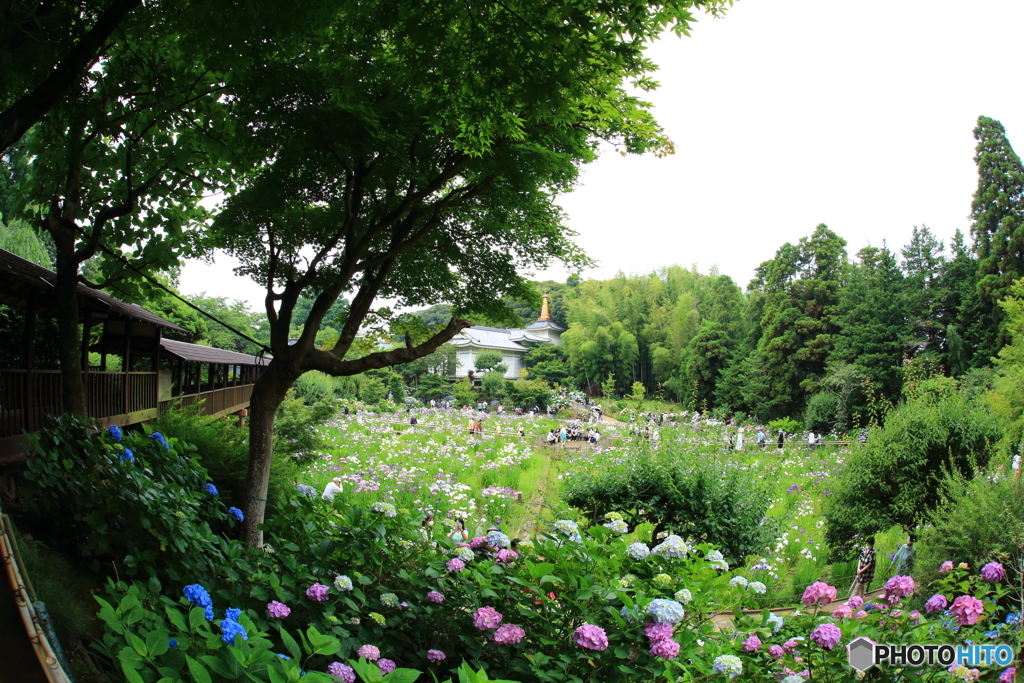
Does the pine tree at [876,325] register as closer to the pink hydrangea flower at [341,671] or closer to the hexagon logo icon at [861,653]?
the hexagon logo icon at [861,653]

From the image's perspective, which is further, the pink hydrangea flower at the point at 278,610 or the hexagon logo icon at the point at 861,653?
the hexagon logo icon at the point at 861,653

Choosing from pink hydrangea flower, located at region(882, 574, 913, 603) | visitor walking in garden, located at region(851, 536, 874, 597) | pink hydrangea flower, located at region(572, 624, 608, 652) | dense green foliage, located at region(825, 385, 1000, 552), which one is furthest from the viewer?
dense green foliage, located at region(825, 385, 1000, 552)

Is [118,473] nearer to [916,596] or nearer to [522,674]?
[522,674]

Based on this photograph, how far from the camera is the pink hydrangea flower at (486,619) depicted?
7.23ft

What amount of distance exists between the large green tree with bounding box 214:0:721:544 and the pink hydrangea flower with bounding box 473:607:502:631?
230 centimetres

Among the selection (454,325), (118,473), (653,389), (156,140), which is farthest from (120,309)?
(653,389)

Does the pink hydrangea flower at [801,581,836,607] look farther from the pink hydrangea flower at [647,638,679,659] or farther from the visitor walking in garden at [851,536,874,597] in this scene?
A: the visitor walking in garden at [851,536,874,597]

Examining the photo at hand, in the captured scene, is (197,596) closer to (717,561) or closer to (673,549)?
(673,549)

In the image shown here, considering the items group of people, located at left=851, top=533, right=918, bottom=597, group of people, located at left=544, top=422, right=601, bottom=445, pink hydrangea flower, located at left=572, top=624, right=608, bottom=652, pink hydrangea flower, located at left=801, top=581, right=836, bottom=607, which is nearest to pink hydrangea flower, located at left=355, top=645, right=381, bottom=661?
pink hydrangea flower, located at left=572, top=624, right=608, bottom=652

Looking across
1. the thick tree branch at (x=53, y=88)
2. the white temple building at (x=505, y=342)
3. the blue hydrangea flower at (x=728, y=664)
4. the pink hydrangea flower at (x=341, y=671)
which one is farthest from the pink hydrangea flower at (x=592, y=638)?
the white temple building at (x=505, y=342)

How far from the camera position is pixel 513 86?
10.1 ft

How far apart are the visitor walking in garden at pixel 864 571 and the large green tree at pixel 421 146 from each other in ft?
18.2

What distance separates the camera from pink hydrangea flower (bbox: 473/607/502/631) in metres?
2.20

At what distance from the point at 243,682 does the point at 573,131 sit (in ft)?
12.7
